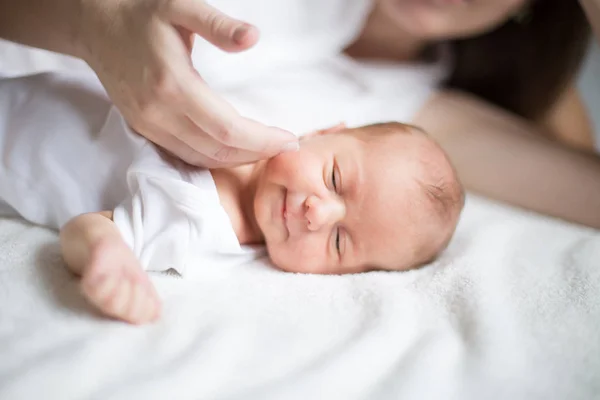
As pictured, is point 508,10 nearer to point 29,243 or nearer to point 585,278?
point 585,278

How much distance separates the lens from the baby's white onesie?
0.86 metres

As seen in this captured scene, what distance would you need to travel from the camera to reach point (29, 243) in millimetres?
848

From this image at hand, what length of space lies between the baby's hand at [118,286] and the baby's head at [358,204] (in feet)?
0.88

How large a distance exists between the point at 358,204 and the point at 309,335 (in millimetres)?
287

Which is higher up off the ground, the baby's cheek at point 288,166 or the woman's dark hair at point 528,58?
the baby's cheek at point 288,166

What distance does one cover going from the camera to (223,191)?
987mm

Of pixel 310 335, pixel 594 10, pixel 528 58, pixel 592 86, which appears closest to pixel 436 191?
pixel 310 335

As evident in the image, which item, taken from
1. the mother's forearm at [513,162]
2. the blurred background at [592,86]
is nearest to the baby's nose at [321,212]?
the mother's forearm at [513,162]

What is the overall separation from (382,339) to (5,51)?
2.94ft

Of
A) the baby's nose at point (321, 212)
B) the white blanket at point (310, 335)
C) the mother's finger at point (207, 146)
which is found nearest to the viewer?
the white blanket at point (310, 335)

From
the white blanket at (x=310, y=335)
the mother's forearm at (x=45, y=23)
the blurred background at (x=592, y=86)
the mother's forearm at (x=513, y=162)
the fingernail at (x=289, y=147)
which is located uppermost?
the mother's forearm at (x=45, y=23)

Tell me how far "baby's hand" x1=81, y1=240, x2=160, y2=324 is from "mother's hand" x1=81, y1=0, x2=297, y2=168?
0.63 ft

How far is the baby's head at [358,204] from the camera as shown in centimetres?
93

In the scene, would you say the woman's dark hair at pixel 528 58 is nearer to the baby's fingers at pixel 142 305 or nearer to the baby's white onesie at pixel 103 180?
the baby's white onesie at pixel 103 180
